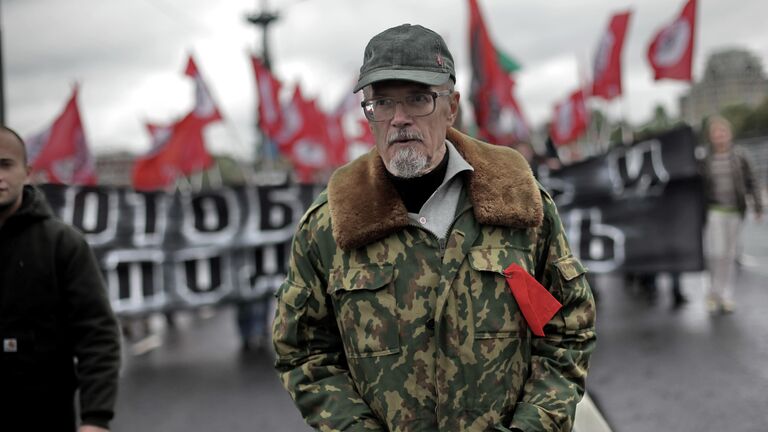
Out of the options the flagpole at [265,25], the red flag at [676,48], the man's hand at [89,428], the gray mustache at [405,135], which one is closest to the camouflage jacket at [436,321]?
the gray mustache at [405,135]

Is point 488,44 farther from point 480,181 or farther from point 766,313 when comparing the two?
point 480,181

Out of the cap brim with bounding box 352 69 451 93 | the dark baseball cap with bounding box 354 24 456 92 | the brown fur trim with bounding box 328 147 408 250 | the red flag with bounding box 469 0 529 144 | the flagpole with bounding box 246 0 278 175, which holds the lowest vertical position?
the brown fur trim with bounding box 328 147 408 250

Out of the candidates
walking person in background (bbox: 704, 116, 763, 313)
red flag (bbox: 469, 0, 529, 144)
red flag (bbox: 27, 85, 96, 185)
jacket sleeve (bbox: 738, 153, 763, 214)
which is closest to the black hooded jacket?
red flag (bbox: 469, 0, 529, 144)

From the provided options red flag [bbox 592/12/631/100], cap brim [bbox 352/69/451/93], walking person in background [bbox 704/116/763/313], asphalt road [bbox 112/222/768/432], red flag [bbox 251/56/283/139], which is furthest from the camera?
red flag [bbox 251/56/283/139]

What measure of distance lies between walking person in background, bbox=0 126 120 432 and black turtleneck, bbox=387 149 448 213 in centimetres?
135

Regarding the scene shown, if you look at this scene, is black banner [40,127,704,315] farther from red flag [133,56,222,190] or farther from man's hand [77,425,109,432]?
man's hand [77,425,109,432]

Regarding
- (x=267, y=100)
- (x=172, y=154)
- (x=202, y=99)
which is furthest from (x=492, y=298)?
(x=267, y=100)

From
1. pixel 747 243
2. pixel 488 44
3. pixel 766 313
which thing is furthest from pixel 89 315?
pixel 747 243

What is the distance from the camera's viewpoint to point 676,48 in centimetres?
1123

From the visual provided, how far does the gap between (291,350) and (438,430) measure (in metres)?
0.44

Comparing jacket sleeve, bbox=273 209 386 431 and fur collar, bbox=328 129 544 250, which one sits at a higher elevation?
fur collar, bbox=328 129 544 250

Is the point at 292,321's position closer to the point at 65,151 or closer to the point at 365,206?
the point at 365,206

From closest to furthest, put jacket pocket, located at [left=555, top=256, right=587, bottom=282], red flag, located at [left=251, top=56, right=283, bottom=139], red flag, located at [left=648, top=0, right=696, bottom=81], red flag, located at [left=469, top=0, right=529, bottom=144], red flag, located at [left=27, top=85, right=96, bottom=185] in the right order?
jacket pocket, located at [left=555, top=256, right=587, bottom=282] → red flag, located at [left=469, top=0, right=529, bottom=144] → red flag, located at [left=648, top=0, right=696, bottom=81] → red flag, located at [left=27, top=85, right=96, bottom=185] → red flag, located at [left=251, top=56, right=283, bottom=139]

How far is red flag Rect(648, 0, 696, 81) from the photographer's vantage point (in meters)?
11.0
